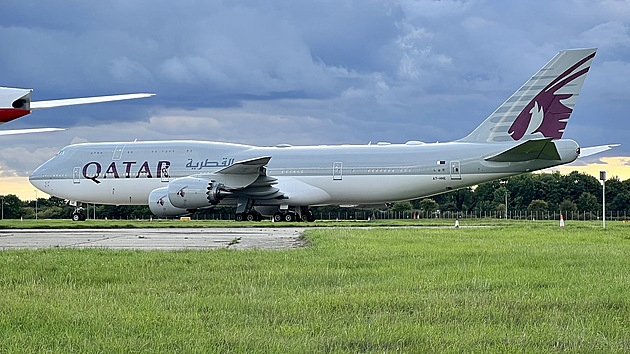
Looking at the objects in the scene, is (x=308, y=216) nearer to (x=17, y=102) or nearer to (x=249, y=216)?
(x=249, y=216)

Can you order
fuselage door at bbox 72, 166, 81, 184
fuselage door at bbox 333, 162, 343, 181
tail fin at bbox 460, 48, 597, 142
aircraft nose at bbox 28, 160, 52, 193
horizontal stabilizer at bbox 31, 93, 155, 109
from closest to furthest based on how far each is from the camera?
horizontal stabilizer at bbox 31, 93, 155, 109 < tail fin at bbox 460, 48, 597, 142 < fuselage door at bbox 333, 162, 343, 181 < fuselage door at bbox 72, 166, 81, 184 < aircraft nose at bbox 28, 160, 52, 193

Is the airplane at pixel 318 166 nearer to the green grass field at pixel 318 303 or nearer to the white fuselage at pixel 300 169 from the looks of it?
the white fuselage at pixel 300 169

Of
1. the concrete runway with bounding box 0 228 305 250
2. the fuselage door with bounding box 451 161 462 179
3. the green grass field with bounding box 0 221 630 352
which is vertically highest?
the fuselage door with bounding box 451 161 462 179

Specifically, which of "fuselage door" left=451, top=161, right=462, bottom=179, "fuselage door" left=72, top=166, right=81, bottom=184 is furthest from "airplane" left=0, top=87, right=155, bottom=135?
"fuselage door" left=72, top=166, right=81, bottom=184

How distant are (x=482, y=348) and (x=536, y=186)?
270 feet

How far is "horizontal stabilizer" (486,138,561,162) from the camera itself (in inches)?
1133

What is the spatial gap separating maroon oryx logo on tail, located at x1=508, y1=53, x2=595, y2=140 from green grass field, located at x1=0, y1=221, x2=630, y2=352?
2100 cm

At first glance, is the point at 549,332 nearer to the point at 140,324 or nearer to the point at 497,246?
the point at 140,324

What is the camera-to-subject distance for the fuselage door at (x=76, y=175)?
38.5 m

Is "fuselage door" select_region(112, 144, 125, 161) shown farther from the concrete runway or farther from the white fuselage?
the concrete runway

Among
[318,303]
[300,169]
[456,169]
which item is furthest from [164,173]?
[318,303]

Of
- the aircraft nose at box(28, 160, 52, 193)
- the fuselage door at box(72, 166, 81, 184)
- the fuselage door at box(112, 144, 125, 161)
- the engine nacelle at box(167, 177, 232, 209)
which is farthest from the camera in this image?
the aircraft nose at box(28, 160, 52, 193)

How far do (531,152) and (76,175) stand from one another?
2204 centimetres

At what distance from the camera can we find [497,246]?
13.7m
